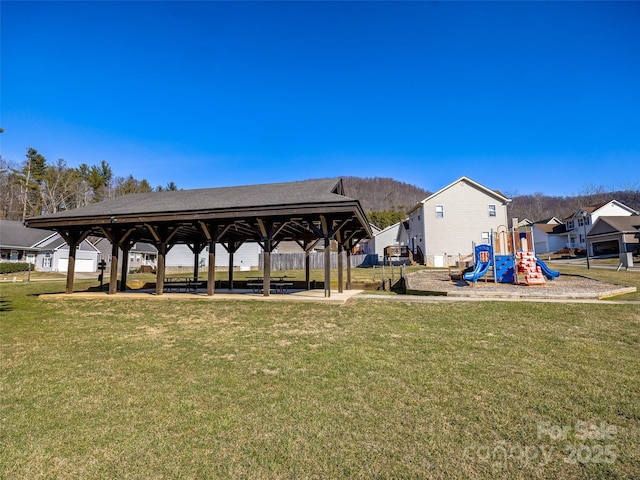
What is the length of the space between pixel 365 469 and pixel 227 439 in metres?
1.31

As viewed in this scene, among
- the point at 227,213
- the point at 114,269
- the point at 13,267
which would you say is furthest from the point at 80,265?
the point at 227,213

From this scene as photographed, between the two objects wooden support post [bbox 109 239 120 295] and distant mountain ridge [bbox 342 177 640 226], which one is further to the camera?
distant mountain ridge [bbox 342 177 640 226]

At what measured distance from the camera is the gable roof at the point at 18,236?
1331 inches

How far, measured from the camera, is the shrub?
3122cm

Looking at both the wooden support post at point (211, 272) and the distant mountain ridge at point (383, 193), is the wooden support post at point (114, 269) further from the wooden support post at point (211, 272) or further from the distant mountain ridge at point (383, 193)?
the distant mountain ridge at point (383, 193)

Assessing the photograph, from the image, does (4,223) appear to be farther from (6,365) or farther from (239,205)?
(6,365)

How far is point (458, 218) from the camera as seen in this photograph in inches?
1244

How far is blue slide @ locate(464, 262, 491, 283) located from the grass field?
6.96 metres

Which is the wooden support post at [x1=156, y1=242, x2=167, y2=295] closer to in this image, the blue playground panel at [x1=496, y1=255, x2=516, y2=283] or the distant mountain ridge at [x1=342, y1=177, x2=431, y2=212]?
the blue playground panel at [x1=496, y1=255, x2=516, y2=283]

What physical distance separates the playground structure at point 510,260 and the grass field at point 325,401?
7.02 meters

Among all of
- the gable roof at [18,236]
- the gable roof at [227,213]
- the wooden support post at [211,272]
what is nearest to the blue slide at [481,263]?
the gable roof at [227,213]

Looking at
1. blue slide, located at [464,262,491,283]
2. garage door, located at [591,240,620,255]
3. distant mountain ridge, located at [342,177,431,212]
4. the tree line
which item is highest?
distant mountain ridge, located at [342,177,431,212]

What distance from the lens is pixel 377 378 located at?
15.3 feet

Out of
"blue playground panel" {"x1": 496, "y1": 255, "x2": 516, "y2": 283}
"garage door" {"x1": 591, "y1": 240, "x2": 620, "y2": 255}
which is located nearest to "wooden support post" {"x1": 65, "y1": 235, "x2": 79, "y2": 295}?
"blue playground panel" {"x1": 496, "y1": 255, "x2": 516, "y2": 283}
